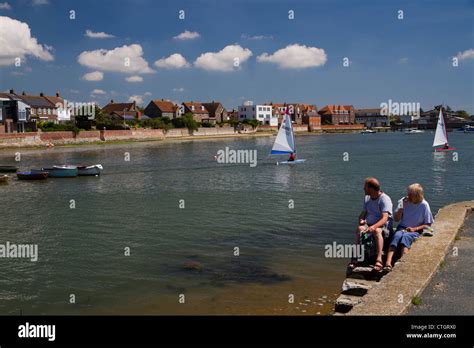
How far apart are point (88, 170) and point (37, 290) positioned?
3481 cm

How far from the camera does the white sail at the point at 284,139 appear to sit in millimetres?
55781

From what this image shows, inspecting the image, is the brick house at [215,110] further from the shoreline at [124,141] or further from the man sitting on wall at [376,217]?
the man sitting on wall at [376,217]

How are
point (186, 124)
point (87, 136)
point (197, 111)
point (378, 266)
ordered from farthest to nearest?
point (197, 111) → point (186, 124) → point (87, 136) → point (378, 266)

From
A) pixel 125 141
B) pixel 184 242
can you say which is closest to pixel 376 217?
pixel 184 242

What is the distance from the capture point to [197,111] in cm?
17988

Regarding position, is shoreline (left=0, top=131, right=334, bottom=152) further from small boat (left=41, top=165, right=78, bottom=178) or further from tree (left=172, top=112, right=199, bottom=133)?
small boat (left=41, top=165, right=78, bottom=178)

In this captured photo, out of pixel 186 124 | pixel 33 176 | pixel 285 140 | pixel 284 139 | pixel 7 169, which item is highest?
pixel 186 124

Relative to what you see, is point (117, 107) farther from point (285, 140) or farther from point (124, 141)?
point (285, 140)

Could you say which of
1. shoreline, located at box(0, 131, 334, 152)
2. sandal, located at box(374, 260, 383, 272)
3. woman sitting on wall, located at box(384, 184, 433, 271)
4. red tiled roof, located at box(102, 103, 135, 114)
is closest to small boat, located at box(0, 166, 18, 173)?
shoreline, located at box(0, 131, 334, 152)

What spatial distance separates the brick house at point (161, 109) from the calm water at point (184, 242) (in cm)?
12641

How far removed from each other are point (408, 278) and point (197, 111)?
17284 centimetres

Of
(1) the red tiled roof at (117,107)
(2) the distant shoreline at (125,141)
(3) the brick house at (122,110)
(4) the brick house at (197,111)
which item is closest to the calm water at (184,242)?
(2) the distant shoreline at (125,141)

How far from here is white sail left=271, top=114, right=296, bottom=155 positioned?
55.8 metres

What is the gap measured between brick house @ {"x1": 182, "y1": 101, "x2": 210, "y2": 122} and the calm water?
454 ft
